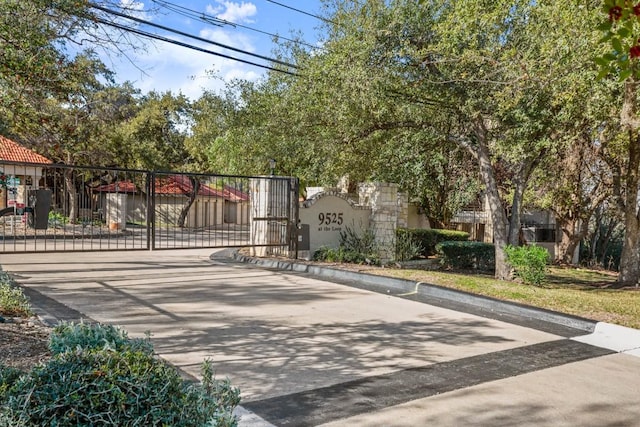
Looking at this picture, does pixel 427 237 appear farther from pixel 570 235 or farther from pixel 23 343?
pixel 23 343

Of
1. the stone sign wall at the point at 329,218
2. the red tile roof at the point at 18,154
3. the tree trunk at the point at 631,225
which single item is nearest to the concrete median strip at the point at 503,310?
the stone sign wall at the point at 329,218

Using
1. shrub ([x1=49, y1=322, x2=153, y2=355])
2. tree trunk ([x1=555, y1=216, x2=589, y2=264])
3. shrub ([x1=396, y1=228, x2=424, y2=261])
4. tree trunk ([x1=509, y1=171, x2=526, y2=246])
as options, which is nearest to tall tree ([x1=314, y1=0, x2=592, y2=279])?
tree trunk ([x1=509, y1=171, x2=526, y2=246])

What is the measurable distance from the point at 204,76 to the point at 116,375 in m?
17.2

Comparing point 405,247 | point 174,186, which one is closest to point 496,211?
point 405,247

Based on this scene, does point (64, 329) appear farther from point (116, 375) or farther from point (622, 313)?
point (622, 313)

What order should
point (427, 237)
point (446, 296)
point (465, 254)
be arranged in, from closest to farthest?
point (446, 296) < point (465, 254) < point (427, 237)

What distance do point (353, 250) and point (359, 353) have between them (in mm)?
8716

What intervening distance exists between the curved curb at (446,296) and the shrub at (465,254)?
6587 mm

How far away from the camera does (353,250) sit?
45.8 feet

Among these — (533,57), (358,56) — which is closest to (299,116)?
(358,56)

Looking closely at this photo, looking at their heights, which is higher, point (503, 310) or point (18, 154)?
point (18, 154)

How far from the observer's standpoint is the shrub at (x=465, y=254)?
16.5 metres

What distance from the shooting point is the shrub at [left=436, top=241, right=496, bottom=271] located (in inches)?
650

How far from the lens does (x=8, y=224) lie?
1925cm
